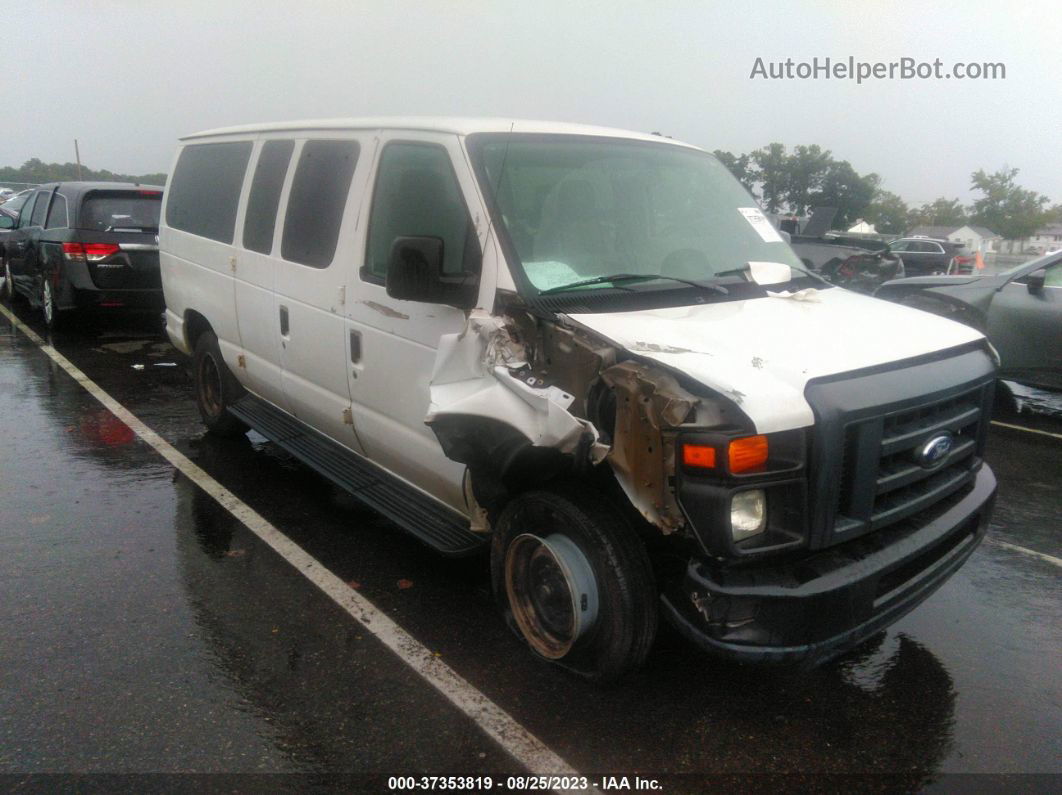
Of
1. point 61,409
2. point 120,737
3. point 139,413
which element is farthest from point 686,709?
point 61,409

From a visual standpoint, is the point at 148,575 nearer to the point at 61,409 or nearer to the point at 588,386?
the point at 588,386

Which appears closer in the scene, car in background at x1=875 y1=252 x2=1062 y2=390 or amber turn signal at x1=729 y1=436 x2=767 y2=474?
amber turn signal at x1=729 y1=436 x2=767 y2=474

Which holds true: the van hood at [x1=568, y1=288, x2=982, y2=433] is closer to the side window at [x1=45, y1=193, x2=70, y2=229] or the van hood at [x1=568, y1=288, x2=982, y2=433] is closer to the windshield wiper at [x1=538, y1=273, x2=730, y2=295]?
the windshield wiper at [x1=538, y1=273, x2=730, y2=295]

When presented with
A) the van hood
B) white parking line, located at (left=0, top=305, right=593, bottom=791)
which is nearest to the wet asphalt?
white parking line, located at (left=0, top=305, right=593, bottom=791)

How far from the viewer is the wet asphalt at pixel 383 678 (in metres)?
2.71

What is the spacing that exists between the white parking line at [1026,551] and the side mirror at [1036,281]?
12.0ft

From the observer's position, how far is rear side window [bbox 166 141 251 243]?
17.0ft

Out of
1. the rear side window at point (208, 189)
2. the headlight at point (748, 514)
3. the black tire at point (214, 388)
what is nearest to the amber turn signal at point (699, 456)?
the headlight at point (748, 514)

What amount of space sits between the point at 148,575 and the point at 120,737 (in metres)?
1.30

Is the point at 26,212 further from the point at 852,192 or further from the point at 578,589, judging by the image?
the point at 852,192

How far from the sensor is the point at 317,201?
167 inches

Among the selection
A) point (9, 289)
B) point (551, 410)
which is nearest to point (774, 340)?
point (551, 410)

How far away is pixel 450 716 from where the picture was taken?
2.90m

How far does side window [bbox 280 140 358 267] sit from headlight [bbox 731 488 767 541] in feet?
8.15
